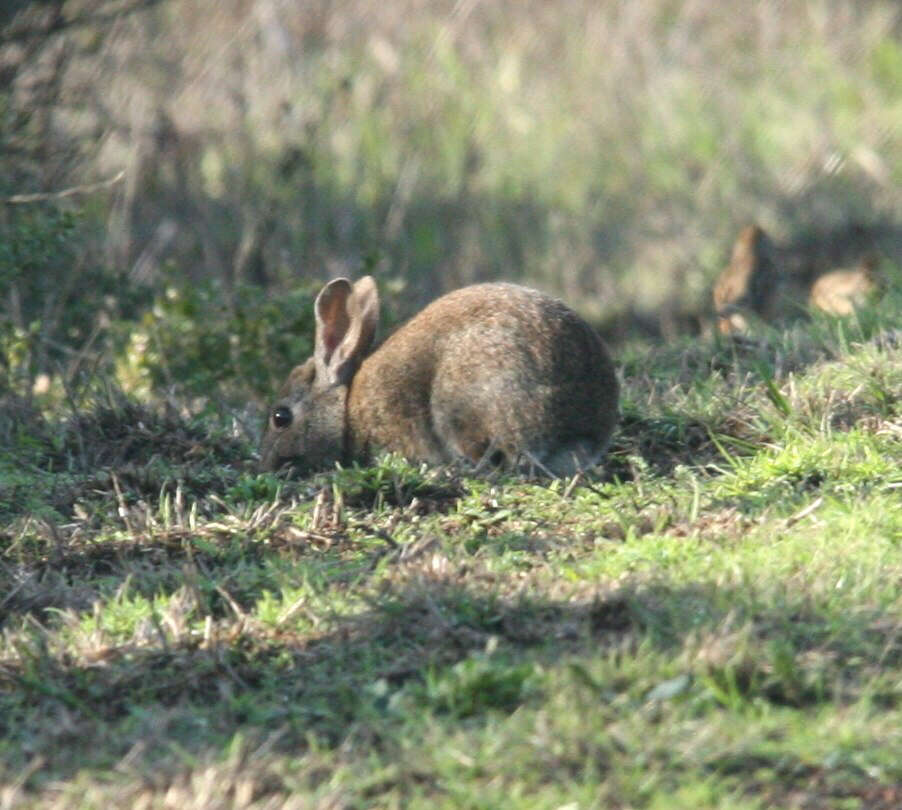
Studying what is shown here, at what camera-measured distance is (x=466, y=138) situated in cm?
1437

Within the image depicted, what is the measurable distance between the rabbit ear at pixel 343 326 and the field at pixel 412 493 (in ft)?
1.49

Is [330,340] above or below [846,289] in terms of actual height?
above

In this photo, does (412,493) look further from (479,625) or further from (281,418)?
(479,625)

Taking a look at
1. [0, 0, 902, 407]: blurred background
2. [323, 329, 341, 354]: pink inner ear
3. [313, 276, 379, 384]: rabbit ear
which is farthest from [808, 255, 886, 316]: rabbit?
[323, 329, 341, 354]: pink inner ear

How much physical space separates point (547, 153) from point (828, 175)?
230cm

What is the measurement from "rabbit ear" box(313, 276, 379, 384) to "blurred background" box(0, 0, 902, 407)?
3069 millimetres

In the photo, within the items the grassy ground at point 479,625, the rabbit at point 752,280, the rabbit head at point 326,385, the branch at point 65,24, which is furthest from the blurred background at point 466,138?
the grassy ground at point 479,625

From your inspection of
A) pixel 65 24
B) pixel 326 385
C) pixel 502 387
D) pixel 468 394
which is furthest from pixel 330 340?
pixel 65 24

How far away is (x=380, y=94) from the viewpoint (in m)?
14.6

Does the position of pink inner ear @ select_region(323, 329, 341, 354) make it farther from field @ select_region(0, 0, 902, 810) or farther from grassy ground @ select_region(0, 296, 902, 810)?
grassy ground @ select_region(0, 296, 902, 810)

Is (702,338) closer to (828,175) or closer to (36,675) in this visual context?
(36,675)

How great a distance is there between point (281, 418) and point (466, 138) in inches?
305

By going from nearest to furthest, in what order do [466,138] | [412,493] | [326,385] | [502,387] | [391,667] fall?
[391,667] < [412,493] < [502,387] < [326,385] < [466,138]

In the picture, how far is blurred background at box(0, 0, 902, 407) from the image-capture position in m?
11.7
